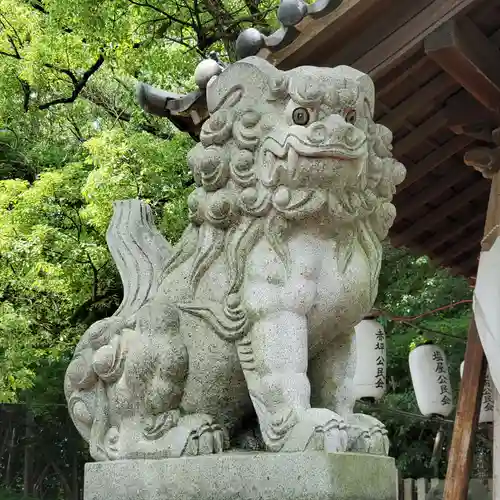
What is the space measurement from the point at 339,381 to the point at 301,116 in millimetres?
869

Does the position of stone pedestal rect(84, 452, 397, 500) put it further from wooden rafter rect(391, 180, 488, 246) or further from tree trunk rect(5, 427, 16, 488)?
tree trunk rect(5, 427, 16, 488)

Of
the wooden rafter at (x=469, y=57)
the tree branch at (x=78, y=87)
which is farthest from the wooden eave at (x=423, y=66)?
the tree branch at (x=78, y=87)

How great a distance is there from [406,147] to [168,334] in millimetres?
3264

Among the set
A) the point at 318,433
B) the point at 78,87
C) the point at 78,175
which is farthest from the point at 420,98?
the point at 78,87

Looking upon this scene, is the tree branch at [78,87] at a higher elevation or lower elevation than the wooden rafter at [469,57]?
higher

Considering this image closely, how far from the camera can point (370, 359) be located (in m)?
8.09

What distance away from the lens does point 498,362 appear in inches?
206

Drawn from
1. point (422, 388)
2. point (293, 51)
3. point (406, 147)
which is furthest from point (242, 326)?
point (422, 388)

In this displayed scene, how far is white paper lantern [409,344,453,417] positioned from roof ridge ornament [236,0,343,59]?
15.1 feet

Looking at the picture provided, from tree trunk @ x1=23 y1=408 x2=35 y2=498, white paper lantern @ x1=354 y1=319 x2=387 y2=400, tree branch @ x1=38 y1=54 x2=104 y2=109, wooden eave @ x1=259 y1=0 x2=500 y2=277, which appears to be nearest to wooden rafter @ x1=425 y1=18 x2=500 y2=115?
wooden eave @ x1=259 y1=0 x2=500 y2=277

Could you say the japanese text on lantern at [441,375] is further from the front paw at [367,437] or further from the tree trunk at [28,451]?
the tree trunk at [28,451]

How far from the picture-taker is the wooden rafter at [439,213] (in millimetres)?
7133

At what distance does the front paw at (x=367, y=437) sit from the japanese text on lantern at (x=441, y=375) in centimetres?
561

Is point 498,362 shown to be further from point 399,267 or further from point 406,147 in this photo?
point 399,267
